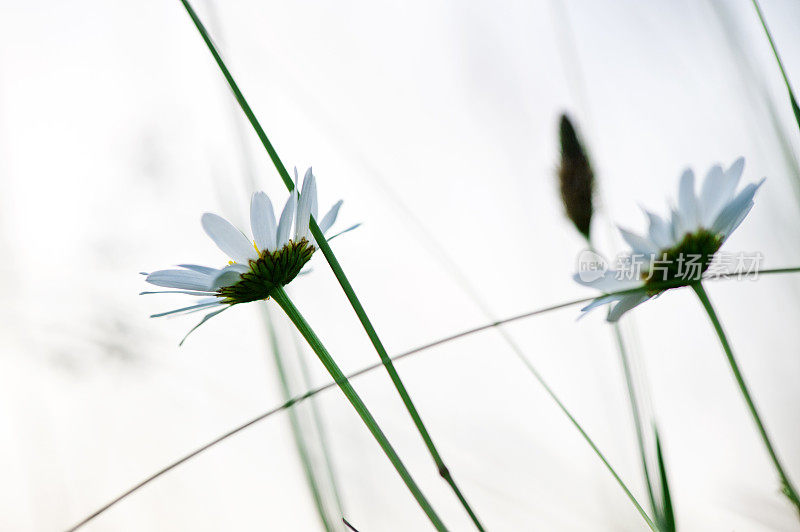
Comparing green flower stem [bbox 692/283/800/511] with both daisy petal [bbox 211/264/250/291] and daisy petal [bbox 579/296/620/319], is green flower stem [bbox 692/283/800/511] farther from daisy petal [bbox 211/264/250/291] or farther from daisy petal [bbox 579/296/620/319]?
daisy petal [bbox 211/264/250/291]

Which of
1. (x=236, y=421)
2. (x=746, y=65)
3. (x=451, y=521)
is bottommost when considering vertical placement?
(x=451, y=521)

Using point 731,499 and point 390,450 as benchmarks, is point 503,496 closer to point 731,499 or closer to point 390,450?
point 731,499

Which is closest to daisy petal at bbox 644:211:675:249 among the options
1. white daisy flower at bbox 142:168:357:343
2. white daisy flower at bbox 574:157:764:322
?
white daisy flower at bbox 574:157:764:322

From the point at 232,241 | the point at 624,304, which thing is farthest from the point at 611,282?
the point at 232,241

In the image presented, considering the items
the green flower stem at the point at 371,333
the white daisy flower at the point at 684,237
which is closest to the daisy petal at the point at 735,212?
the white daisy flower at the point at 684,237

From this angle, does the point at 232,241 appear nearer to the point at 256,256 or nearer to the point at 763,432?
the point at 256,256

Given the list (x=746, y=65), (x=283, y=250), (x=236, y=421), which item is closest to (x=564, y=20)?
(x=746, y=65)

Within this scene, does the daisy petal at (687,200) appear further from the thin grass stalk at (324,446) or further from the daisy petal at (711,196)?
the thin grass stalk at (324,446)
